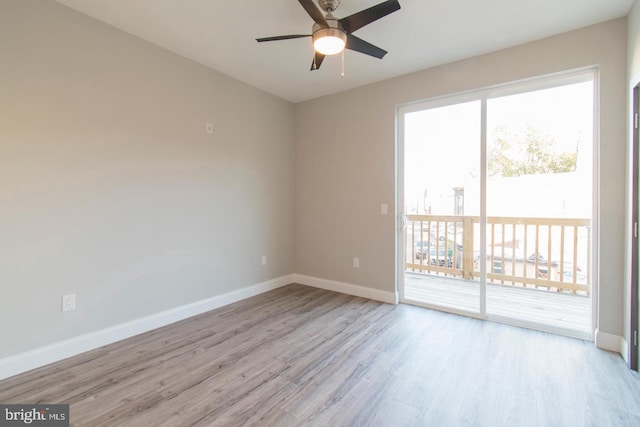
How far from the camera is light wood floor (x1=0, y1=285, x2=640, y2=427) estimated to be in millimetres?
1629

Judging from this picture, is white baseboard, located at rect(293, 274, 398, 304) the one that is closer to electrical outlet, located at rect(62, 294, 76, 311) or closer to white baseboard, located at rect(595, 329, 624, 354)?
white baseboard, located at rect(595, 329, 624, 354)

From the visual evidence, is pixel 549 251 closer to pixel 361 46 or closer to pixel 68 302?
pixel 361 46

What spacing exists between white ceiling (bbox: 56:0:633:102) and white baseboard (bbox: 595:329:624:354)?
8.35ft

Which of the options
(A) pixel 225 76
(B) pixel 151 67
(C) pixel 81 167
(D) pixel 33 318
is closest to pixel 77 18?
(B) pixel 151 67

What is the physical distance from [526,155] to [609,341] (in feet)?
5.59

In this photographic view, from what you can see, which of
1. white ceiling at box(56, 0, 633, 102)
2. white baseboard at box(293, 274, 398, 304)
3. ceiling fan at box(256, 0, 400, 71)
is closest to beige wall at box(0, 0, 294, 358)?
white ceiling at box(56, 0, 633, 102)

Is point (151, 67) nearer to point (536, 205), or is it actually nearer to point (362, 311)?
point (362, 311)

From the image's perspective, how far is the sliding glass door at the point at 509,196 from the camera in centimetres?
261

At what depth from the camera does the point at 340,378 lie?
6.50ft

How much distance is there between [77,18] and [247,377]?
301cm

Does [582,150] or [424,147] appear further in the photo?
[424,147]

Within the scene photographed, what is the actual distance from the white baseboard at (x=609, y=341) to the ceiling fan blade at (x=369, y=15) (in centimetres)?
298

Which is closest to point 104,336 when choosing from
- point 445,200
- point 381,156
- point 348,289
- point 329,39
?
point 348,289

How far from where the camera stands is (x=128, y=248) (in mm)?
2549
